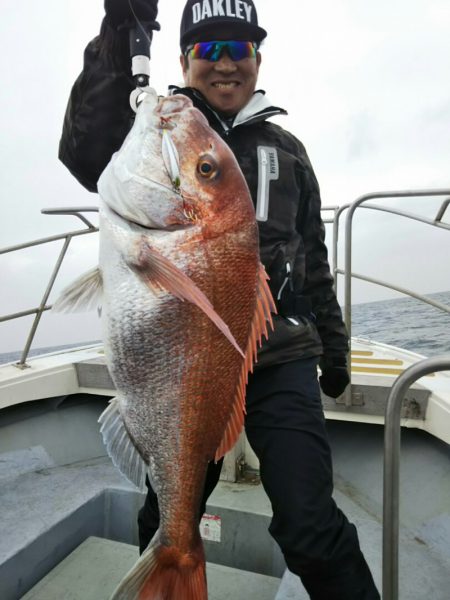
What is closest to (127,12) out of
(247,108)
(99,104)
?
(99,104)

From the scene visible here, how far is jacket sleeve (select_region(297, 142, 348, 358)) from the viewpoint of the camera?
204cm

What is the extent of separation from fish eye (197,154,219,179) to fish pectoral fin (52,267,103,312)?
0.44m

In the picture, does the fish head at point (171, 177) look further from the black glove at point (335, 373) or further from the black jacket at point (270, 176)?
the black glove at point (335, 373)

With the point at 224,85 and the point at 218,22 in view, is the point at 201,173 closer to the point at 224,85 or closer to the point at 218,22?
the point at 224,85

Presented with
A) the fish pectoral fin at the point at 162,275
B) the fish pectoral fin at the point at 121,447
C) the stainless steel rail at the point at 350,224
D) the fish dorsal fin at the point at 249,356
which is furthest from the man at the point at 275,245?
the stainless steel rail at the point at 350,224

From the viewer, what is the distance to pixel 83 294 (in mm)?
1417

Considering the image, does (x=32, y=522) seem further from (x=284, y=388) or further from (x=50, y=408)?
(x=284, y=388)

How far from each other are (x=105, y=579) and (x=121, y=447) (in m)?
1.42

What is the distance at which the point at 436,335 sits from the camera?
13.2 m

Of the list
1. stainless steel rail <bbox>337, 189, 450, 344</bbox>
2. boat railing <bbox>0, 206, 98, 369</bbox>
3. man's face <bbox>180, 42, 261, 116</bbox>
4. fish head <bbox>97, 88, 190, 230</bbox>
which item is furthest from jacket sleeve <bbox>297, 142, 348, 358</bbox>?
boat railing <bbox>0, 206, 98, 369</bbox>

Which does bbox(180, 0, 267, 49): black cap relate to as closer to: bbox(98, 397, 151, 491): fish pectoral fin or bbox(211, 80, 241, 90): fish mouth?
bbox(211, 80, 241, 90): fish mouth

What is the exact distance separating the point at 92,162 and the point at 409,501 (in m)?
2.69

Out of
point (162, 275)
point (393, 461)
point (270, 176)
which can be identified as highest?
point (270, 176)

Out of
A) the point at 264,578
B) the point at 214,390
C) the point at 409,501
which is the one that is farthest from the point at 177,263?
the point at 409,501
